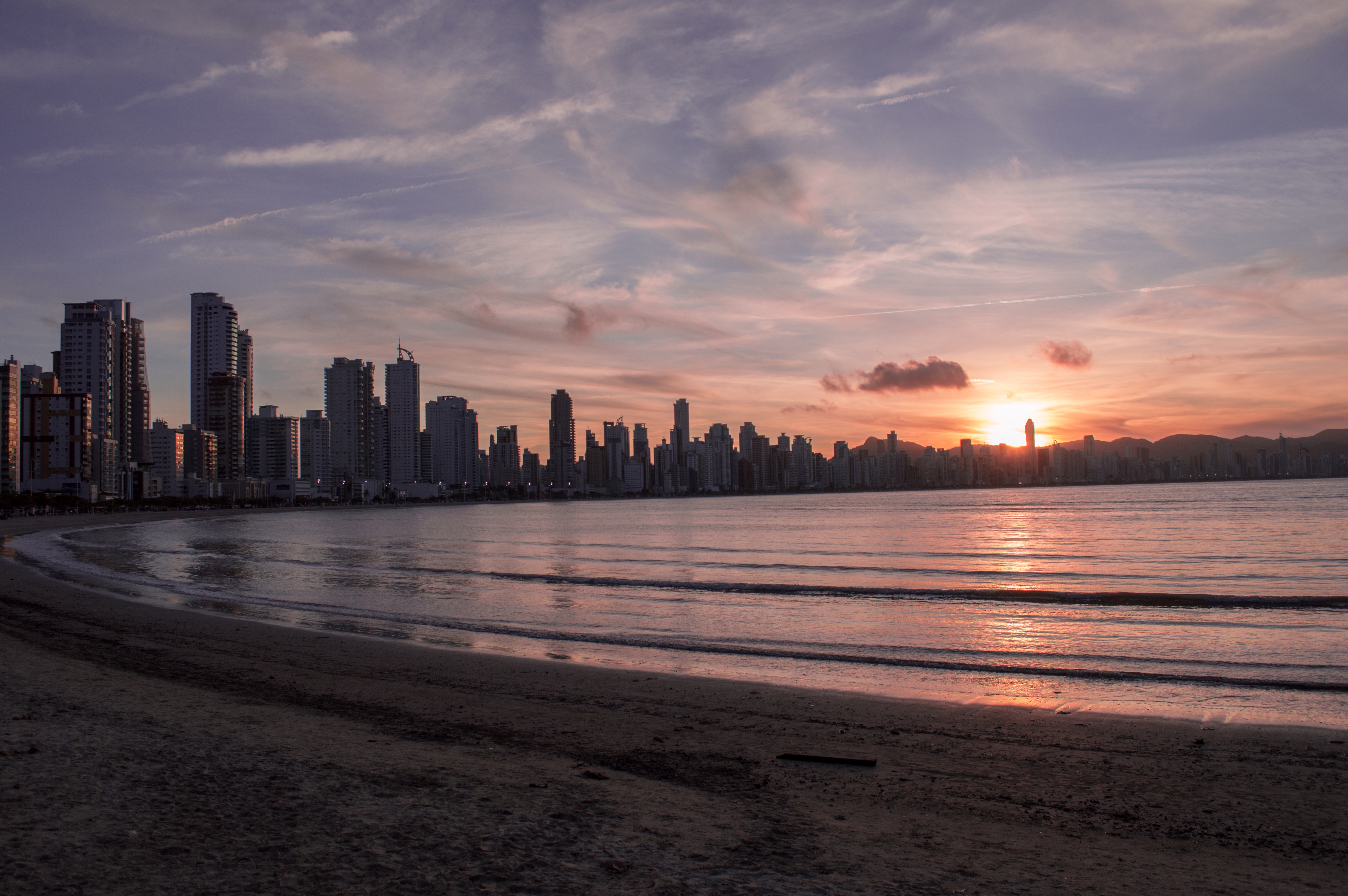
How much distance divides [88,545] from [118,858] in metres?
71.5

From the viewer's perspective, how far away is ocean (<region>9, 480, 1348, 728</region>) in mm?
14258

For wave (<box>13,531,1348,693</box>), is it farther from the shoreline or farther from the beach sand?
the beach sand

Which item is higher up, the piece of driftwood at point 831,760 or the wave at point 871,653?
the piece of driftwood at point 831,760

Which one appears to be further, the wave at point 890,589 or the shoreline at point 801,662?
the wave at point 890,589


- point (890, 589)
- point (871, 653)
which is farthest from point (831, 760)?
point (890, 589)

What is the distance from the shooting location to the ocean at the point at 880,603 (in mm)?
14258

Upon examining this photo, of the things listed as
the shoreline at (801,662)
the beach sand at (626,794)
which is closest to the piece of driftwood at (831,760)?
the beach sand at (626,794)

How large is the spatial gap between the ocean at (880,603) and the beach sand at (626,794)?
2641 millimetres

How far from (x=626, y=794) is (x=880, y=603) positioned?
66.7 ft

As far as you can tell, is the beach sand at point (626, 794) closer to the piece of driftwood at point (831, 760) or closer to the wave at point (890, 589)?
the piece of driftwood at point (831, 760)

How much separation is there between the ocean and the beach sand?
2.64 metres

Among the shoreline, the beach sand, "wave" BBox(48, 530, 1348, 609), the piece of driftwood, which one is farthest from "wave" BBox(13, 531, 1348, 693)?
the piece of driftwood

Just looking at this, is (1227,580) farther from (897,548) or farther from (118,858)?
(118,858)

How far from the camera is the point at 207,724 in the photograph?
9.76 meters
